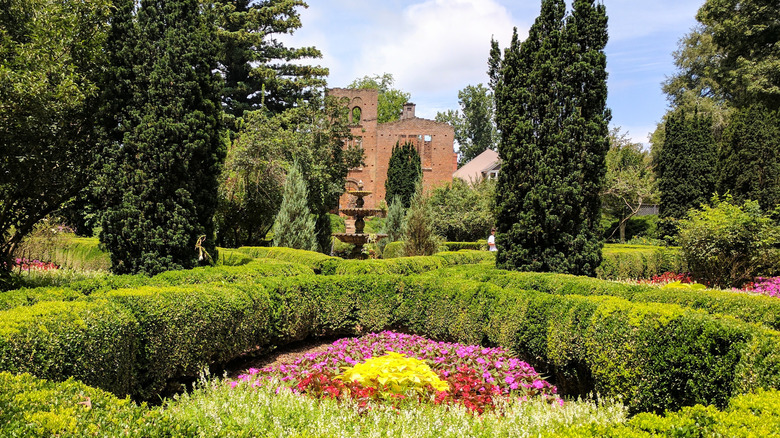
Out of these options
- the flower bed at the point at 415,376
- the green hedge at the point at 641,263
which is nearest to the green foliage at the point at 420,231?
the green hedge at the point at 641,263

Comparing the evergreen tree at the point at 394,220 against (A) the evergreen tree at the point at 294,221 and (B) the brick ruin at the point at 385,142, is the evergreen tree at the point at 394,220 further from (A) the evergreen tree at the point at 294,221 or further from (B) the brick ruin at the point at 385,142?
(B) the brick ruin at the point at 385,142

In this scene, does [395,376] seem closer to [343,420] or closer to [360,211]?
[343,420]

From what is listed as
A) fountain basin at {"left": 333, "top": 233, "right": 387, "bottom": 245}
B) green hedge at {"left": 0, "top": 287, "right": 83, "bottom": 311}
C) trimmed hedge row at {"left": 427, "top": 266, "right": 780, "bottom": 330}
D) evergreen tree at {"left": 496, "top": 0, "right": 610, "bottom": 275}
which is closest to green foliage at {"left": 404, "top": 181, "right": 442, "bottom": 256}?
fountain basin at {"left": 333, "top": 233, "right": 387, "bottom": 245}

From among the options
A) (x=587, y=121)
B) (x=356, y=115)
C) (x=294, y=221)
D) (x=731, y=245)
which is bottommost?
(x=731, y=245)

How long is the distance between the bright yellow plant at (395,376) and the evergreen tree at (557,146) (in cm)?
538

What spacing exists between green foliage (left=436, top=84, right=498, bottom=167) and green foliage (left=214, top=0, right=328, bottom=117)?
99.6 feet

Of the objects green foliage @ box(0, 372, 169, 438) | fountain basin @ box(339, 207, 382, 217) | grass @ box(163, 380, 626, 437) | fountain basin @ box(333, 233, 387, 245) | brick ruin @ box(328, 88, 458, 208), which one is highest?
brick ruin @ box(328, 88, 458, 208)

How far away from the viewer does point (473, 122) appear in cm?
5878

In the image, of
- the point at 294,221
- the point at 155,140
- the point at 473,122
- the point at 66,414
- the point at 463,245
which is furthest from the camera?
the point at 473,122

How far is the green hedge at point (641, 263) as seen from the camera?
41.5ft

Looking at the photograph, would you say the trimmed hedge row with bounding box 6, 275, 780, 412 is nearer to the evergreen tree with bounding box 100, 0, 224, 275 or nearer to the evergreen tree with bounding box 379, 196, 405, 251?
the evergreen tree with bounding box 100, 0, 224, 275

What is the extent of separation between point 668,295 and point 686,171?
48.1 ft

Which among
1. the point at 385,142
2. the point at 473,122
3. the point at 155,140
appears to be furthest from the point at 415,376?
the point at 473,122

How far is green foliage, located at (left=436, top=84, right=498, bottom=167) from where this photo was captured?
57.4m
